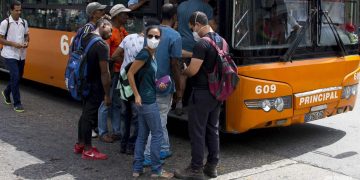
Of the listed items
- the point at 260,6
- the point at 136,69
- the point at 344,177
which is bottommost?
the point at 344,177

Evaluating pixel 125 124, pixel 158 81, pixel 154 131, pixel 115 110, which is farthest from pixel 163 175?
pixel 115 110

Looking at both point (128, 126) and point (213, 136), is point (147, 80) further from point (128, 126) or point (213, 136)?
point (128, 126)

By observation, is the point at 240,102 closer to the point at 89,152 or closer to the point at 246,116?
the point at 246,116

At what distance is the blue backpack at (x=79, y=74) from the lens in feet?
18.1

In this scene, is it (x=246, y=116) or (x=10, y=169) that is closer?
(x=10, y=169)

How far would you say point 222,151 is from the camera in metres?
6.28

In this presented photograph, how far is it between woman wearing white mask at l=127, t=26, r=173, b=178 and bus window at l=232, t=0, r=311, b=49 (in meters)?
1.25

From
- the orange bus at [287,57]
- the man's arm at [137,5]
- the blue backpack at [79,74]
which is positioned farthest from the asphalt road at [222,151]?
the man's arm at [137,5]

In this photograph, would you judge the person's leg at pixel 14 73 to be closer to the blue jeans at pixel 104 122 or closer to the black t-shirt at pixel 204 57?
the blue jeans at pixel 104 122

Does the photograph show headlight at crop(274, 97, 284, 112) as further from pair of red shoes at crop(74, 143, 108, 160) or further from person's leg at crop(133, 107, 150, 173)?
pair of red shoes at crop(74, 143, 108, 160)

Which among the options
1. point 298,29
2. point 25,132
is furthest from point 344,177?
point 25,132

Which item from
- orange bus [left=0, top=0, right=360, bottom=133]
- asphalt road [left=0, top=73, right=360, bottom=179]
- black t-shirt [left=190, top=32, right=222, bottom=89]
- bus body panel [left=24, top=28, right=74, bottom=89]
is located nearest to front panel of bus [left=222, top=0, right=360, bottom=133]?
orange bus [left=0, top=0, right=360, bottom=133]

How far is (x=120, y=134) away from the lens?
6.60 meters

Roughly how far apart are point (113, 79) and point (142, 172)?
1685 mm
